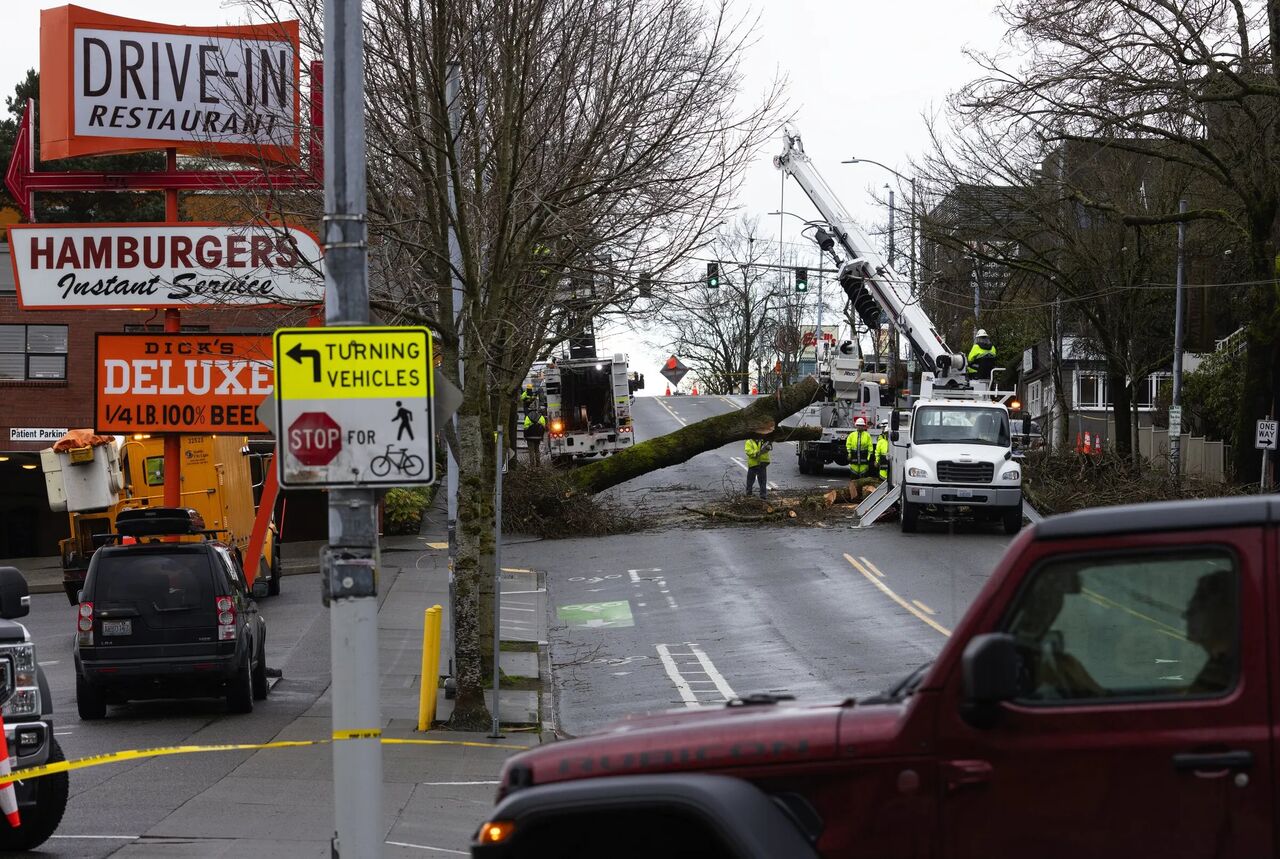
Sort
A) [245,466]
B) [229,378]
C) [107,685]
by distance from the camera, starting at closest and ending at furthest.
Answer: [107,685] → [229,378] → [245,466]

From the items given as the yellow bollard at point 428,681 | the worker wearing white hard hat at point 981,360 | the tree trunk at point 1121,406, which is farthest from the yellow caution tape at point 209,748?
the tree trunk at point 1121,406

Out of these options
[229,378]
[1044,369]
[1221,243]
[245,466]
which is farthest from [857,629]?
[1044,369]

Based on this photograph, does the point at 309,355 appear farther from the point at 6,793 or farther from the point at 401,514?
the point at 401,514

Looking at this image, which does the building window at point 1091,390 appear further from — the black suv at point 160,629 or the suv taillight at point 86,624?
the suv taillight at point 86,624

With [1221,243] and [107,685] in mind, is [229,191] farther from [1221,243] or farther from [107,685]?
[1221,243]

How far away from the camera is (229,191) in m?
17.4

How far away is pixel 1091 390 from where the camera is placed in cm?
6575

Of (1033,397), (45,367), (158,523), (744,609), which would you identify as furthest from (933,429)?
(1033,397)

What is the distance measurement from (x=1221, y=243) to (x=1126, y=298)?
9.15 ft

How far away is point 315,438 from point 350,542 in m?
0.51

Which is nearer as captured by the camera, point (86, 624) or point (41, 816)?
point (41, 816)

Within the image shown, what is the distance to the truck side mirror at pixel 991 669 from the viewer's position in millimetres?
4227

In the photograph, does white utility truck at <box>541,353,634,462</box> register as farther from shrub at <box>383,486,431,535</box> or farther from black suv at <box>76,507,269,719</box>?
black suv at <box>76,507,269,719</box>

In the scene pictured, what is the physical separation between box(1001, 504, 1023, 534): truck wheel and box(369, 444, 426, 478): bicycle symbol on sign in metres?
22.3
